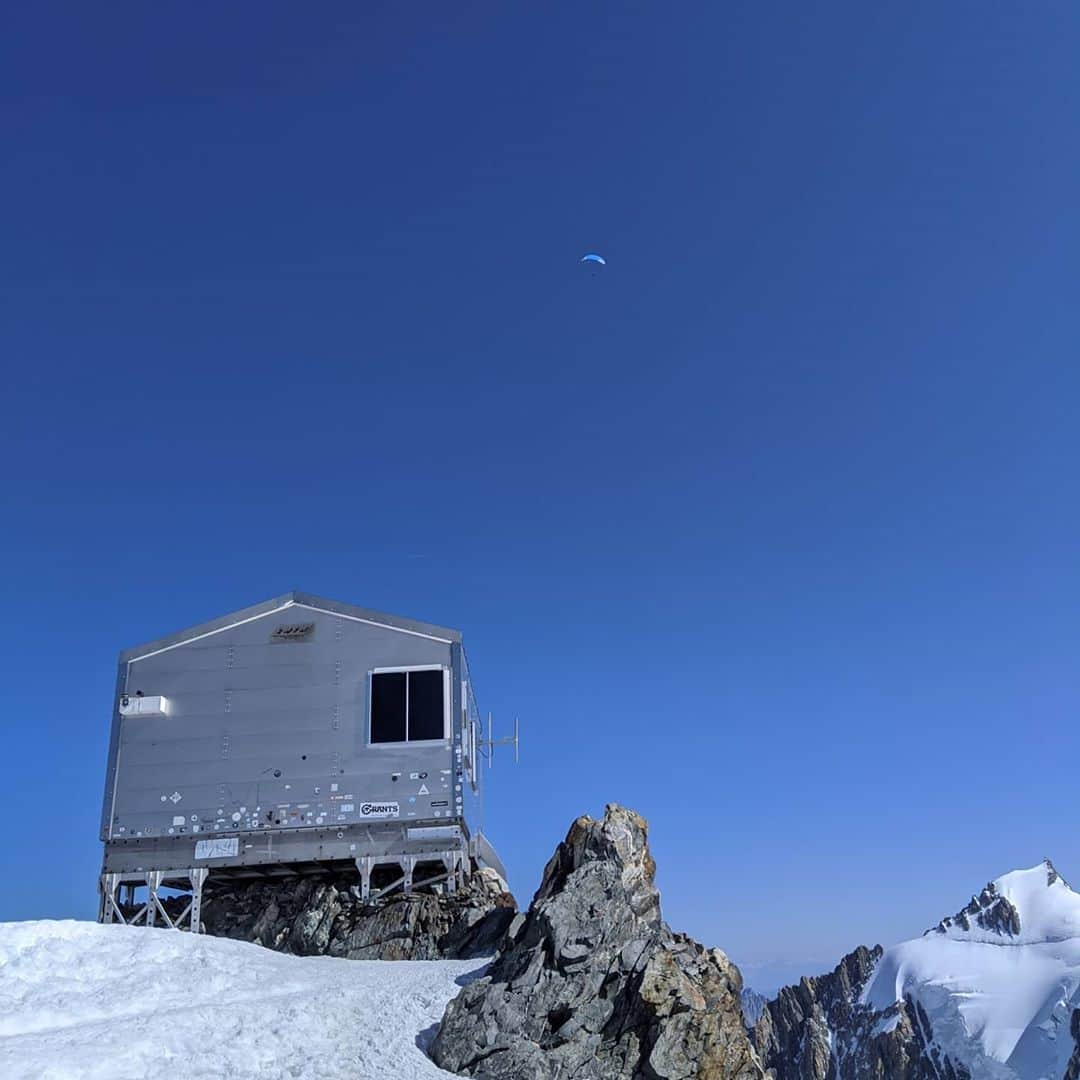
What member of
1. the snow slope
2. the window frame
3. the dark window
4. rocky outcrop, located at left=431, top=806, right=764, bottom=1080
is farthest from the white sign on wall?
rocky outcrop, located at left=431, top=806, right=764, bottom=1080

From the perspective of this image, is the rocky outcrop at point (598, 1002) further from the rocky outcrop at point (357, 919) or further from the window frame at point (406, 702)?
the window frame at point (406, 702)

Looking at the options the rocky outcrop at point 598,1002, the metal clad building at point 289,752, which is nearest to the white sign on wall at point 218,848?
the metal clad building at point 289,752

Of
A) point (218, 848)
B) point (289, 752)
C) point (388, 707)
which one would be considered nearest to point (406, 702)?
point (388, 707)

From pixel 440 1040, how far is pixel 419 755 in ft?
54.4

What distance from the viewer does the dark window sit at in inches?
1529

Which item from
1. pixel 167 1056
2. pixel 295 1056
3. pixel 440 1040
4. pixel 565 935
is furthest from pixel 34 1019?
pixel 565 935

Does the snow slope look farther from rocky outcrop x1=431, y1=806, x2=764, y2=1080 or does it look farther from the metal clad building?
the metal clad building

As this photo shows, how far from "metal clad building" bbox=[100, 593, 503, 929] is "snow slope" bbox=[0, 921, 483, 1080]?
864 centimetres

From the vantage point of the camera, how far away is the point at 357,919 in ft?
121

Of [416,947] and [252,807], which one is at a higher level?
[252,807]

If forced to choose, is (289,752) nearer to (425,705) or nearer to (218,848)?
(218,848)

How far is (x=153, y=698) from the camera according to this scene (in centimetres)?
4009

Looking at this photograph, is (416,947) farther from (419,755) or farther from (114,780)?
(114,780)

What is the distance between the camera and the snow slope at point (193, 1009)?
20.0m
